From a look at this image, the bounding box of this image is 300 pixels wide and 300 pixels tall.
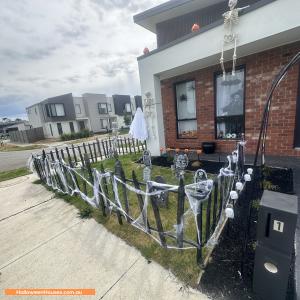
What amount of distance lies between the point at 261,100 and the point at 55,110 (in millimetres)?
30795

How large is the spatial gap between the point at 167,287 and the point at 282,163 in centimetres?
471

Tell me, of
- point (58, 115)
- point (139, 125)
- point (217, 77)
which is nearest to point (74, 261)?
point (139, 125)

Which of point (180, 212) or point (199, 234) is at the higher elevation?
point (180, 212)

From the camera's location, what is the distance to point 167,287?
209 centimetres

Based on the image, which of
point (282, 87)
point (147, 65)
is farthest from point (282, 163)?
point (147, 65)

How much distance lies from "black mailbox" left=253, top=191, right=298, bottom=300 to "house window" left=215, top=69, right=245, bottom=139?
16.0ft

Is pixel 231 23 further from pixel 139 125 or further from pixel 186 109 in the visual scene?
pixel 139 125

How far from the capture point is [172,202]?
399 centimetres

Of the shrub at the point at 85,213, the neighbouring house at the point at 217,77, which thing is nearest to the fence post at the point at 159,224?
the shrub at the point at 85,213

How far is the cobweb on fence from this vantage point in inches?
91.7

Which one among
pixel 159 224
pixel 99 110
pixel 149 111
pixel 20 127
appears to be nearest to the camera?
pixel 159 224

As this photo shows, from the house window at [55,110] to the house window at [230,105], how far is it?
29206mm

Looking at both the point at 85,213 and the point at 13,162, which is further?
the point at 13,162

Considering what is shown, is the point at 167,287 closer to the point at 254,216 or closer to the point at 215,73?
the point at 254,216
